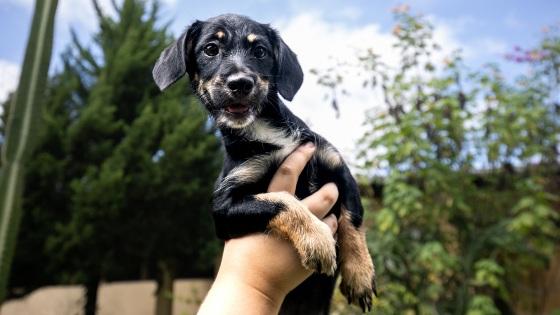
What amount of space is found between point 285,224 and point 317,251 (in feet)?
0.53

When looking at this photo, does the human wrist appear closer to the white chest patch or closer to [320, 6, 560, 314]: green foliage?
the white chest patch

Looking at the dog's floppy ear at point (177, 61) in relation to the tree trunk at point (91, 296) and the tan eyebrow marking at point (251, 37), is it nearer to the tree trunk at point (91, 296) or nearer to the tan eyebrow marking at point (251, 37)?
the tan eyebrow marking at point (251, 37)

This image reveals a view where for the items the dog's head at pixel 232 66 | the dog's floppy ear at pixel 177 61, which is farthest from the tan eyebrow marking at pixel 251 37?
the dog's floppy ear at pixel 177 61

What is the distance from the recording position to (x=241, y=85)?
2.07 metres

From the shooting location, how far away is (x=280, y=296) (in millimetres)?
2125

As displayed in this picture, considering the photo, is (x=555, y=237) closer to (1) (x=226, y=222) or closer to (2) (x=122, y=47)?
(1) (x=226, y=222)

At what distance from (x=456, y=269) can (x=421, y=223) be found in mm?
683

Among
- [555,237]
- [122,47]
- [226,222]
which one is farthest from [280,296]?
[122,47]

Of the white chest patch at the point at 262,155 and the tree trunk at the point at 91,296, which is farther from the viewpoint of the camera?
the tree trunk at the point at 91,296

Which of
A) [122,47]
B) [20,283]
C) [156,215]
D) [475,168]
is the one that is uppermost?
[122,47]

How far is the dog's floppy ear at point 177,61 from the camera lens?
89.8 inches

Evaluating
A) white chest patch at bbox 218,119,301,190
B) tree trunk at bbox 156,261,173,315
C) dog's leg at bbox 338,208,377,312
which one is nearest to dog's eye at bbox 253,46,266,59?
white chest patch at bbox 218,119,301,190

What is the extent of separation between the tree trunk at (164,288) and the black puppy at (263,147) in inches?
445

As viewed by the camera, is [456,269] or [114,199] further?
[114,199]
